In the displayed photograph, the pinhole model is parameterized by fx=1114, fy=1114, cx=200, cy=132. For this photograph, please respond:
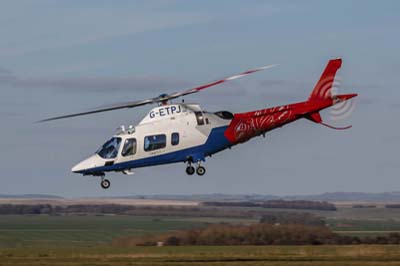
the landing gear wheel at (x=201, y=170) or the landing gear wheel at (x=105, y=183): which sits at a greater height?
the landing gear wheel at (x=201, y=170)

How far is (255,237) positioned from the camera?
93562mm

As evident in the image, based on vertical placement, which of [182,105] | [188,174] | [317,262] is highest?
[182,105]

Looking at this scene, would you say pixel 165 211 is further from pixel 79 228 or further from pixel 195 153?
pixel 195 153

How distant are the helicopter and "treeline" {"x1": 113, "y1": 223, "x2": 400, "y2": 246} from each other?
38888mm

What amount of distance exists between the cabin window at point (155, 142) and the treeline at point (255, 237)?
39618 millimetres

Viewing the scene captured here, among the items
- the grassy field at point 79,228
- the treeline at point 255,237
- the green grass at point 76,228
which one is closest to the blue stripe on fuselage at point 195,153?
the treeline at point 255,237

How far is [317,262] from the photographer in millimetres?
57688

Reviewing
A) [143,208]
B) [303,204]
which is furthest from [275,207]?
[143,208]

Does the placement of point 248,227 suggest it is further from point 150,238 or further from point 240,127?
point 240,127

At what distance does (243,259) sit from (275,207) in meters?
130

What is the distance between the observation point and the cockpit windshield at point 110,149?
53906 millimetres

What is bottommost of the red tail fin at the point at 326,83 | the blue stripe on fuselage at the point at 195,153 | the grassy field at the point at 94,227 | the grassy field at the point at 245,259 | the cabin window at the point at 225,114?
the grassy field at the point at 245,259

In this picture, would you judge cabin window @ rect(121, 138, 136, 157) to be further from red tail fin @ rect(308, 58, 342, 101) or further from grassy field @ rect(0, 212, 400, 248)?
grassy field @ rect(0, 212, 400, 248)

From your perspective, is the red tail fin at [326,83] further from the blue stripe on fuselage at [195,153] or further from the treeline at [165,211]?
the treeline at [165,211]
